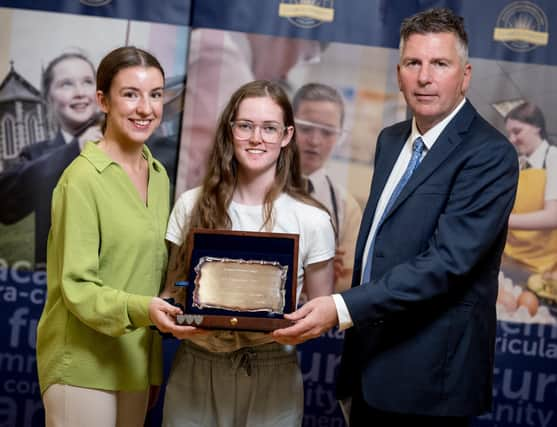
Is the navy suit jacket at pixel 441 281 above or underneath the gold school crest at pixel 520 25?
underneath

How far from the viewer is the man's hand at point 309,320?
195 centimetres

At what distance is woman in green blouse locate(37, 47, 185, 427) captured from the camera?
6.48 feet

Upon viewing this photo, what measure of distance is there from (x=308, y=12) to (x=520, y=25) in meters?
0.91

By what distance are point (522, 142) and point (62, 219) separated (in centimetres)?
213

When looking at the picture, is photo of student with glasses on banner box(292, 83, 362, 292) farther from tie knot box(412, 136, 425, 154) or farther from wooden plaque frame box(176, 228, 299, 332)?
wooden plaque frame box(176, 228, 299, 332)

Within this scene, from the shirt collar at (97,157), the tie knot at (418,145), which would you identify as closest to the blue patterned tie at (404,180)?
the tie knot at (418,145)

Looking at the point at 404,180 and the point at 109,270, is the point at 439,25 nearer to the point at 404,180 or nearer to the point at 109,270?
the point at 404,180

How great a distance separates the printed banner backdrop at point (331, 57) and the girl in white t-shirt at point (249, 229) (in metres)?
1.20

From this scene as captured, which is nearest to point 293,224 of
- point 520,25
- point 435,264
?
point 435,264

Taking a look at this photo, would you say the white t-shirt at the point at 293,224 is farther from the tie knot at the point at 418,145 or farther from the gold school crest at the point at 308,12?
the gold school crest at the point at 308,12

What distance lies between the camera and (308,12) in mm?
3379

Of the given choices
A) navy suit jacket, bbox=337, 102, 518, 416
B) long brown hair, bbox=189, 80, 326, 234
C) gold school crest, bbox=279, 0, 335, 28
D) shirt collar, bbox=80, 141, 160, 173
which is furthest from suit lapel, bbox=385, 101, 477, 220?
gold school crest, bbox=279, 0, 335, 28

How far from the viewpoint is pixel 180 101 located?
340cm

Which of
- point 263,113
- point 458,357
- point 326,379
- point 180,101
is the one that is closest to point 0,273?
point 180,101
